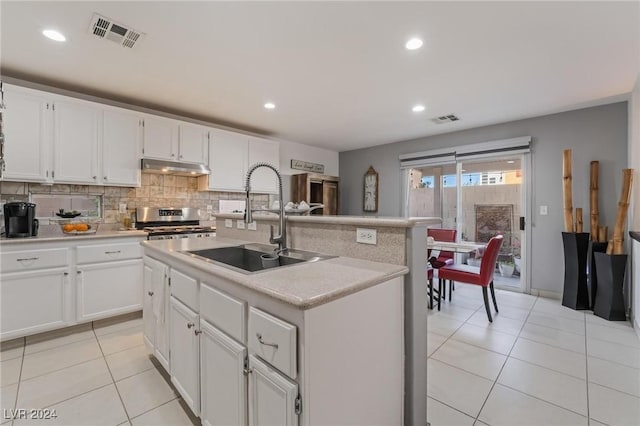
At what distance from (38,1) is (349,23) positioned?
6.47 feet

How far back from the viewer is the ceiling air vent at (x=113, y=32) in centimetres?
196

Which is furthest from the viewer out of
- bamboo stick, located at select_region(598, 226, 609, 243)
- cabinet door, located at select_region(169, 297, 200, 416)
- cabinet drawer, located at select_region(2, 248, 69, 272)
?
bamboo stick, located at select_region(598, 226, 609, 243)

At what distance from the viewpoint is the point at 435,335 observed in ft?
8.67

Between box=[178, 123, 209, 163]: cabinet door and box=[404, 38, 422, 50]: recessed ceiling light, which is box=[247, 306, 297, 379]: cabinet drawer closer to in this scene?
box=[404, 38, 422, 50]: recessed ceiling light

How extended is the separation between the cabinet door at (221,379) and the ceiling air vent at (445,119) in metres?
3.87

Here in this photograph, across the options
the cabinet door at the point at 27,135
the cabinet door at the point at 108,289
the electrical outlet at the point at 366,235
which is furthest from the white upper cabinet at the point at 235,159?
the electrical outlet at the point at 366,235

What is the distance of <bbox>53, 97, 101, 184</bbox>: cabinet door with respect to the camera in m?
2.83

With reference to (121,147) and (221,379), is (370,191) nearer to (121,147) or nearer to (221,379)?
(121,147)

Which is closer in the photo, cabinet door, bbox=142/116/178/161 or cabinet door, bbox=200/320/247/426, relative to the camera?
cabinet door, bbox=200/320/247/426

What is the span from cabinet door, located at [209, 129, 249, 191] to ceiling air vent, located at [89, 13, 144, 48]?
1.81 meters

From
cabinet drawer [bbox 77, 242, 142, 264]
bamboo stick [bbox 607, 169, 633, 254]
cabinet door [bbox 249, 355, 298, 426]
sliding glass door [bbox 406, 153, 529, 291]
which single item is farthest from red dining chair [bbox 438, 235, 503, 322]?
cabinet drawer [bbox 77, 242, 142, 264]

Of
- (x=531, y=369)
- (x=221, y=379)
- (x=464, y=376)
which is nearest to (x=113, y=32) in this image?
(x=221, y=379)

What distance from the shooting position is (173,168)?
139 inches

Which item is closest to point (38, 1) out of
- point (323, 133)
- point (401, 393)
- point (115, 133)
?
point (115, 133)
